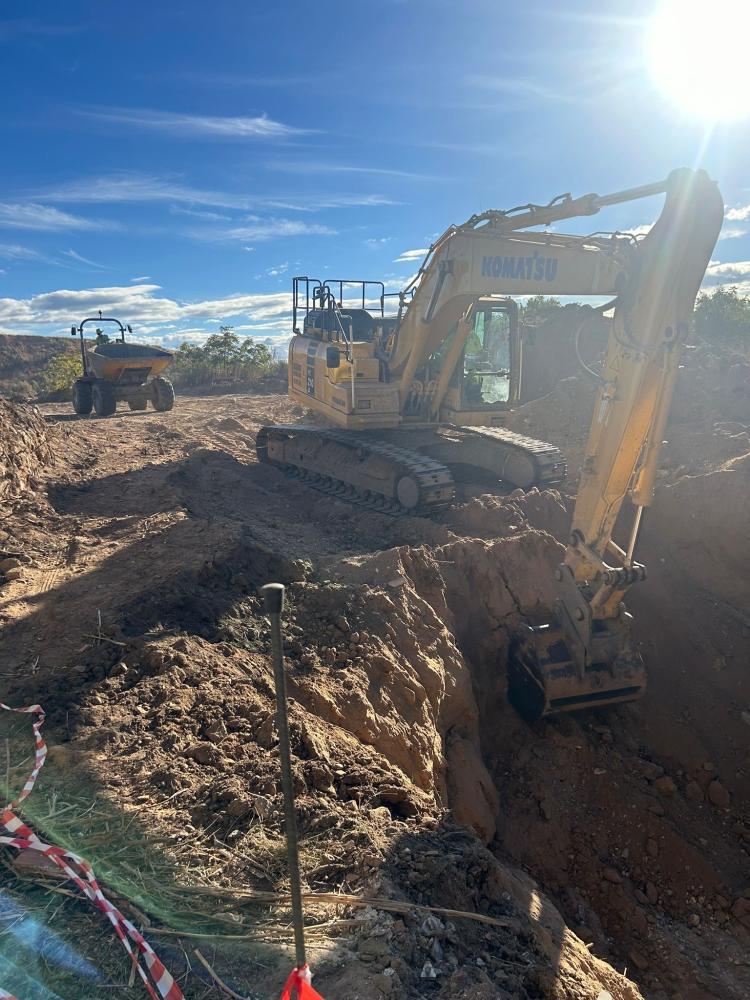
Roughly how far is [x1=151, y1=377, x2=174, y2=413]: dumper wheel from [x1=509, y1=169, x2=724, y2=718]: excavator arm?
15.9 m

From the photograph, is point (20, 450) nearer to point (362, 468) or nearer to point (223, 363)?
point (362, 468)

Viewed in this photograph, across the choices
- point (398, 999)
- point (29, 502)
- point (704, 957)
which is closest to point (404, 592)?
point (704, 957)

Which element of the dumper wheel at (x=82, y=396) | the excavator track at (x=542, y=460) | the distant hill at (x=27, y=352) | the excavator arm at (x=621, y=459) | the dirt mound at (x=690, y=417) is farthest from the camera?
the distant hill at (x=27, y=352)

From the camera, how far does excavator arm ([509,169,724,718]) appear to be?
463 centimetres

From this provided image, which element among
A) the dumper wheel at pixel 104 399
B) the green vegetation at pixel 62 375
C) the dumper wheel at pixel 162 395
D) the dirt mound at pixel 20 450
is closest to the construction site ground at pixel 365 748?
the dirt mound at pixel 20 450

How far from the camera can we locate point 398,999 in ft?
6.95

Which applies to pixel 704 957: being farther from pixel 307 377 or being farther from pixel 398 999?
pixel 307 377

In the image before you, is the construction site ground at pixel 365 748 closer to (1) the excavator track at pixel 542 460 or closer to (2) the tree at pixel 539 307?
(1) the excavator track at pixel 542 460

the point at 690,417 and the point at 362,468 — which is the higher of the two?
the point at 690,417

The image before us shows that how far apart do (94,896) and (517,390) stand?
870 centimetres

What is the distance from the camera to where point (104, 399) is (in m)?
17.8

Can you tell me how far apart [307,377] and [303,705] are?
806 centimetres

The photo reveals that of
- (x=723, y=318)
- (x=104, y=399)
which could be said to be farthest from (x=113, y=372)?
(x=723, y=318)

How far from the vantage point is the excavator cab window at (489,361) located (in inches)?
376
